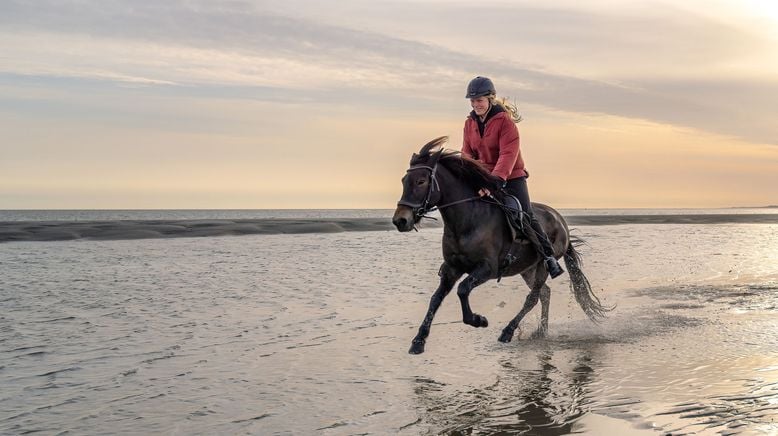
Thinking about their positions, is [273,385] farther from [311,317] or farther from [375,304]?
[375,304]

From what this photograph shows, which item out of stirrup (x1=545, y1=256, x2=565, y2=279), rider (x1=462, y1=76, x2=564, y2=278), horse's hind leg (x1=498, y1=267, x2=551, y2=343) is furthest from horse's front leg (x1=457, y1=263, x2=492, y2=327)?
horse's hind leg (x1=498, y1=267, x2=551, y2=343)

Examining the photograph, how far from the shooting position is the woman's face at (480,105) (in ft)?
29.9

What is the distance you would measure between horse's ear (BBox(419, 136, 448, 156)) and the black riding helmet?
0.75 metres

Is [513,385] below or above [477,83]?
below

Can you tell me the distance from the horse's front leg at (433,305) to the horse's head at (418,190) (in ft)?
3.31

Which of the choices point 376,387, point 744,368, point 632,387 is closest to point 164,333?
point 376,387

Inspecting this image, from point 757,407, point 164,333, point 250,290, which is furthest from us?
point 250,290

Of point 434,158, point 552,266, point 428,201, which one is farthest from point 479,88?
point 552,266

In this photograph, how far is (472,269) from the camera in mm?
8758

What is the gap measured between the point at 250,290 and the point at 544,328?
290 inches

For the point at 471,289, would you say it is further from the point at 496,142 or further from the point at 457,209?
the point at 496,142

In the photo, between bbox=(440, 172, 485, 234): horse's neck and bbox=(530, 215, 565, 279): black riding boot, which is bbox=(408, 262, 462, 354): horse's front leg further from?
bbox=(530, 215, 565, 279): black riding boot

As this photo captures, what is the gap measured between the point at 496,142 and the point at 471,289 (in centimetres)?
216

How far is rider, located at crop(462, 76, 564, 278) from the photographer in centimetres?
905
